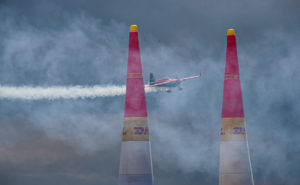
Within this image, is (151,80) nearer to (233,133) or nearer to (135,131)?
(233,133)

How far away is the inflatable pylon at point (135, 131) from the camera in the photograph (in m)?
32.2

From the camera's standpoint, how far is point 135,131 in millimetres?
32344

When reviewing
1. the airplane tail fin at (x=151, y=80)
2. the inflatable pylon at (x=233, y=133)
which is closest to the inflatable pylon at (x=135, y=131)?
the inflatable pylon at (x=233, y=133)

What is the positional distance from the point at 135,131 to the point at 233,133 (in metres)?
6.29

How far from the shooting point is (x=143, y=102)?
32.7m

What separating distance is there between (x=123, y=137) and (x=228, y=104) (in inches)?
277

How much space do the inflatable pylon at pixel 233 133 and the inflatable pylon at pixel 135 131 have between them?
4855mm

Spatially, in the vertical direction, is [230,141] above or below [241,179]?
above

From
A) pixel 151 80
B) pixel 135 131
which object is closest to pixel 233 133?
pixel 135 131

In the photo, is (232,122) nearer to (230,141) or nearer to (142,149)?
(230,141)

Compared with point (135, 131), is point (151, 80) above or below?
above

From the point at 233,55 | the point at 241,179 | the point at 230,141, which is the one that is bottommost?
the point at 241,179

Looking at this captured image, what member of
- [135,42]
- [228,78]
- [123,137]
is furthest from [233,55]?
[123,137]

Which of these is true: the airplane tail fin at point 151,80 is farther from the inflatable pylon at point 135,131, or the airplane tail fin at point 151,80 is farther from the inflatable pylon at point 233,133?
the inflatable pylon at point 135,131
